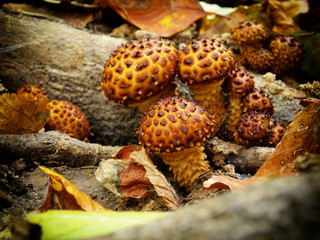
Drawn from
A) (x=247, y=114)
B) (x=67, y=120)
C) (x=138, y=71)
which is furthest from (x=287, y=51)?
(x=67, y=120)

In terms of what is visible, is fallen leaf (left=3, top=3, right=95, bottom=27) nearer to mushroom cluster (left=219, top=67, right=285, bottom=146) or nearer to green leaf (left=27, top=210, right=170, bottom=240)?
mushroom cluster (left=219, top=67, right=285, bottom=146)

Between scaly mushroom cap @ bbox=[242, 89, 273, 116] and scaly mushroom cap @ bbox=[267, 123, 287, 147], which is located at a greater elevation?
scaly mushroom cap @ bbox=[242, 89, 273, 116]

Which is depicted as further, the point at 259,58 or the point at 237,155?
the point at 259,58

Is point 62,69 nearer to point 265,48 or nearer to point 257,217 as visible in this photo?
point 265,48

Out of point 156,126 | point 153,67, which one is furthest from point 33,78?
point 156,126

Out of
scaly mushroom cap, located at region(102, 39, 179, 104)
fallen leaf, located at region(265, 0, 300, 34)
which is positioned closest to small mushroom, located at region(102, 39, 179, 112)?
scaly mushroom cap, located at region(102, 39, 179, 104)

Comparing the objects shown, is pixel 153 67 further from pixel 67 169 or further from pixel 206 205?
pixel 206 205
